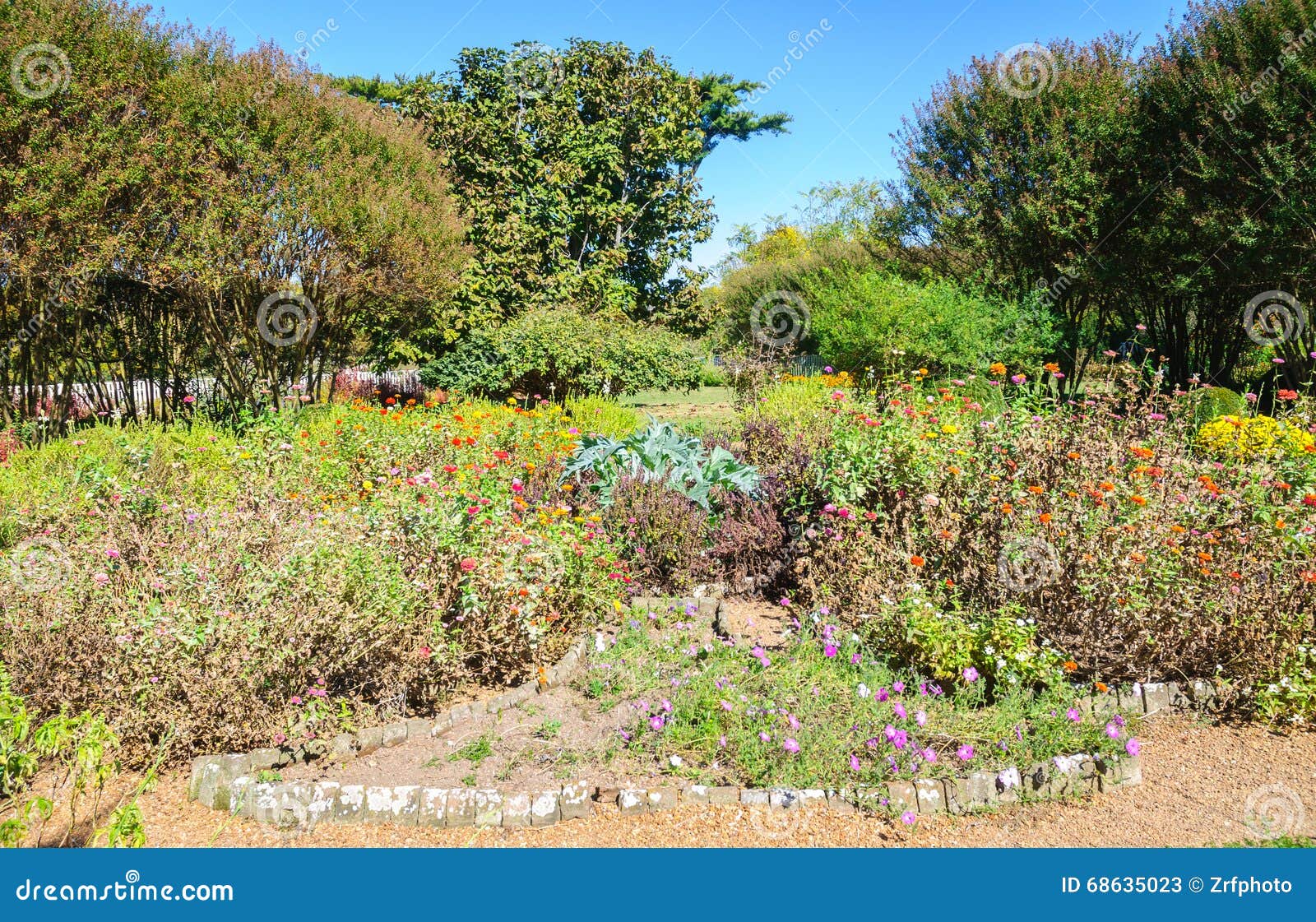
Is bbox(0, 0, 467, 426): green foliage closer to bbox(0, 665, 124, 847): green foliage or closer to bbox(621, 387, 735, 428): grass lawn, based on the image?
bbox(0, 665, 124, 847): green foliage

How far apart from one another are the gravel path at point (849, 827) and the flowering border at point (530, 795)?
4 cm

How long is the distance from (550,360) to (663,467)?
8.91m

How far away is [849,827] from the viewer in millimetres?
3004

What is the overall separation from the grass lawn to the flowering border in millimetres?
8739

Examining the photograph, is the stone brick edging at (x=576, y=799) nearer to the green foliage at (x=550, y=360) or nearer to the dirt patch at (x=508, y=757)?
the dirt patch at (x=508, y=757)

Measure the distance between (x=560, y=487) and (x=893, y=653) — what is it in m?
2.56

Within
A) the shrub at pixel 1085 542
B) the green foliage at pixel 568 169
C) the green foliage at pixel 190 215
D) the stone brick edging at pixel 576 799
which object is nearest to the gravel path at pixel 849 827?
the stone brick edging at pixel 576 799

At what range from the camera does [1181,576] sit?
4.07m

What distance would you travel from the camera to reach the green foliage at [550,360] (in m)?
13.9

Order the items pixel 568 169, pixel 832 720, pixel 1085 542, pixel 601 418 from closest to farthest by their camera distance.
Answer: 1. pixel 832 720
2. pixel 1085 542
3. pixel 601 418
4. pixel 568 169

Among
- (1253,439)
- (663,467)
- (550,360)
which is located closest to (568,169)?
(550,360)

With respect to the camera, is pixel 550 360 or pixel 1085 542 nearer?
pixel 1085 542

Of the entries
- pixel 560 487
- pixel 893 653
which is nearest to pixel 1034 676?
pixel 893 653

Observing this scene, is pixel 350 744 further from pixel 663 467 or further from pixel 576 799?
pixel 663 467
